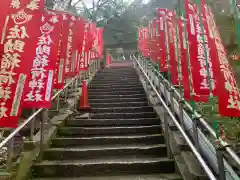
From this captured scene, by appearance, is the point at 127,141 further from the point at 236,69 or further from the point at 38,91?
the point at 236,69

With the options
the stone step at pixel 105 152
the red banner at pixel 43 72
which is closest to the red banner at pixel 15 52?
the red banner at pixel 43 72

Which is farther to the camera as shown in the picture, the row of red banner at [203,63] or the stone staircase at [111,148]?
the stone staircase at [111,148]

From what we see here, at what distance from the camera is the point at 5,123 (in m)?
3.10

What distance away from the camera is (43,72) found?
4820 mm

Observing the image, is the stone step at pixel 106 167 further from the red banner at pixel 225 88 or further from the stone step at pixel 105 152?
the red banner at pixel 225 88

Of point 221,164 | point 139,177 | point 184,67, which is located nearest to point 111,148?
point 139,177

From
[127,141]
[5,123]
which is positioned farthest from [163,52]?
[5,123]

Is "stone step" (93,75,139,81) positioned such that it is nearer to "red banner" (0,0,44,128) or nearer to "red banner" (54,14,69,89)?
"red banner" (54,14,69,89)

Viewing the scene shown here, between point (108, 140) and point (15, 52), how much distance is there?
305 centimetres

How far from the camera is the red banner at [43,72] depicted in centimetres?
441

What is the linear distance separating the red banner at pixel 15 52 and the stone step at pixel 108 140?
2.53 meters

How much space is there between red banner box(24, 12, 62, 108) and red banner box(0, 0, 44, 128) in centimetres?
107

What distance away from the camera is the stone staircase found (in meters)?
4.52

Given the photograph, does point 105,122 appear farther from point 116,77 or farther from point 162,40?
point 116,77
